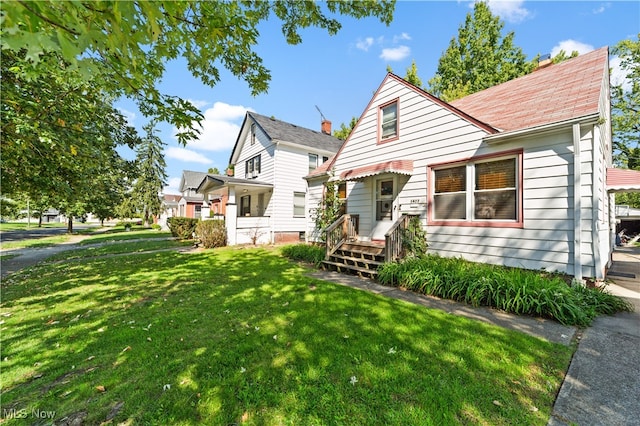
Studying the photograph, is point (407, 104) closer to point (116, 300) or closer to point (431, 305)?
point (431, 305)

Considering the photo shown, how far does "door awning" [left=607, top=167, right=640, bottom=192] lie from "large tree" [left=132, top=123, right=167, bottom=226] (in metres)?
39.8

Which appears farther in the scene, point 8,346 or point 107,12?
point 8,346

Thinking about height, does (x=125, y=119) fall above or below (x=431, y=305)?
above

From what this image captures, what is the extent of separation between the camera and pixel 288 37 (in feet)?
19.0

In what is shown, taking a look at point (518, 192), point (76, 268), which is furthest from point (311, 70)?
point (76, 268)

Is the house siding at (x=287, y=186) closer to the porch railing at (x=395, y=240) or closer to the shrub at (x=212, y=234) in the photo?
the shrub at (x=212, y=234)

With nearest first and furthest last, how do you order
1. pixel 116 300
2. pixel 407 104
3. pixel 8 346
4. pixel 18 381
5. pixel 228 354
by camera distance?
pixel 18 381 < pixel 228 354 < pixel 8 346 < pixel 116 300 < pixel 407 104

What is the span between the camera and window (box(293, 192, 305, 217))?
15516 mm

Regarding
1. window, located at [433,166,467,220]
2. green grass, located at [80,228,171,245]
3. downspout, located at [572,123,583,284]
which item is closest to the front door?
Answer: window, located at [433,166,467,220]

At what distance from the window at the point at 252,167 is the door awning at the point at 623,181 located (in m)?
15.4

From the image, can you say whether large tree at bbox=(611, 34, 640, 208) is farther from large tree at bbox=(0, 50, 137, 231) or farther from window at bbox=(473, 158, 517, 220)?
large tree at bbox=(0, 50, 137, 231)

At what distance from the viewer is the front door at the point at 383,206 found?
841 centimetres

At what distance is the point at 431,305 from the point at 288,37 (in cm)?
643

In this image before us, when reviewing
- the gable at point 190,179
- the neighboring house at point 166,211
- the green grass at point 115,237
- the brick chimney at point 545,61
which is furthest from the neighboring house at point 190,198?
the brick chimney at point 545,61
